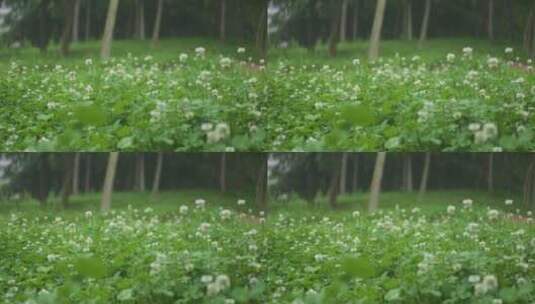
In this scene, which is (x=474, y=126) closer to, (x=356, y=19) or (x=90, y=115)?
(x=356, y=19)

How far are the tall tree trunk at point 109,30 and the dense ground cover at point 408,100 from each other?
2.70 feet

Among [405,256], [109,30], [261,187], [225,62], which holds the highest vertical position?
[109,30]

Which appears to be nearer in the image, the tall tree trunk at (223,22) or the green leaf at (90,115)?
the green leaf at (90,115)

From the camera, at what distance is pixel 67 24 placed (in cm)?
434

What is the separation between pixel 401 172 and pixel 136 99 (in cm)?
135

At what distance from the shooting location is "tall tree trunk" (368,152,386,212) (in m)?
4.25

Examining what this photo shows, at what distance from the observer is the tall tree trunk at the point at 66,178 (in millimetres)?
4281

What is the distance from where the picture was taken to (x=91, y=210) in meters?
4.32

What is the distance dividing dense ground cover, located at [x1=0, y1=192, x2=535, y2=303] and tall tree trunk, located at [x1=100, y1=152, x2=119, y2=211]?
0.06 metres

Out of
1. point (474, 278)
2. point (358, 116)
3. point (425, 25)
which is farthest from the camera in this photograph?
point (425, 25)

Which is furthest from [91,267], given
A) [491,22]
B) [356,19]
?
[491,22]

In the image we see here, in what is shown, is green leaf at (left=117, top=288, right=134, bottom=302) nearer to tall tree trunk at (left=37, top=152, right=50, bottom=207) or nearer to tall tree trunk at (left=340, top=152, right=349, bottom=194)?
tall tree trunk at (left=37, top=152, right=50, bottom=207)

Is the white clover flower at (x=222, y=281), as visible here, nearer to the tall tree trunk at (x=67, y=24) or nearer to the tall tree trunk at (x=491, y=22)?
the tall tree trunk at (x=67, y=24)

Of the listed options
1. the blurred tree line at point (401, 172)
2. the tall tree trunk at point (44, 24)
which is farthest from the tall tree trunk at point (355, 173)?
the tall tree trunk at point (44, 24)
